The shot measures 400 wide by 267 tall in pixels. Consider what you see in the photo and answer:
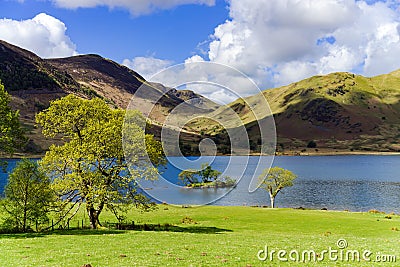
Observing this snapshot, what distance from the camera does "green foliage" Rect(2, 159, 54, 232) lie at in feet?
126

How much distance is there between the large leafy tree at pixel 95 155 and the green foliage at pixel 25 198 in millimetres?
1756

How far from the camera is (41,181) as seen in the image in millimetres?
39938

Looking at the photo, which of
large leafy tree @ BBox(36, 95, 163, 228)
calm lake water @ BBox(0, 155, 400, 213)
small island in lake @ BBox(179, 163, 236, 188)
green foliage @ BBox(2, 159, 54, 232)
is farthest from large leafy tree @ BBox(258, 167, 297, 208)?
green foliage @ BBox(2, 159, 54, 232)

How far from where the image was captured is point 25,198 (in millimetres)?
38656

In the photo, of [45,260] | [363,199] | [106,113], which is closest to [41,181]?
[106,113]

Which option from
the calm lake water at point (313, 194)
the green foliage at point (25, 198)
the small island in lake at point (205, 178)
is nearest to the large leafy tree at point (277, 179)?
the calm lake water at point (313, 194)

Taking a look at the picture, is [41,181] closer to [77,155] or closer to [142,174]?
[77,155]

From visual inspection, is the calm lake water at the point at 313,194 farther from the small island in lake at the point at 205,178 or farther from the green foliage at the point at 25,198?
the green foliage at the point at 25,198

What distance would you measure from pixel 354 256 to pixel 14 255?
22972 mm

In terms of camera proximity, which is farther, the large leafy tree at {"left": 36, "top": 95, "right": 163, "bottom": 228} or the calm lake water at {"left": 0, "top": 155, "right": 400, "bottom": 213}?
the calm lake water at {"left": 0, "top": 155, "right": 400, "bottom": 213}

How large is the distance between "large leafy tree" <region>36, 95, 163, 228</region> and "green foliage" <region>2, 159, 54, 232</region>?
1.76 metres

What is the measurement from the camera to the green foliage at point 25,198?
38.3 meters

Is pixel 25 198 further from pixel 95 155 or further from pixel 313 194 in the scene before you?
pixel 313 194

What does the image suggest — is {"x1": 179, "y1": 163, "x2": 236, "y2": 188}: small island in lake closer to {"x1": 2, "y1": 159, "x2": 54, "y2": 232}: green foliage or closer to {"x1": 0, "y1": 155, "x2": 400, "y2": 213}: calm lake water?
{"x1": 0, "y1": 155, "x2": 400, "y2": 213}: calm lake water
